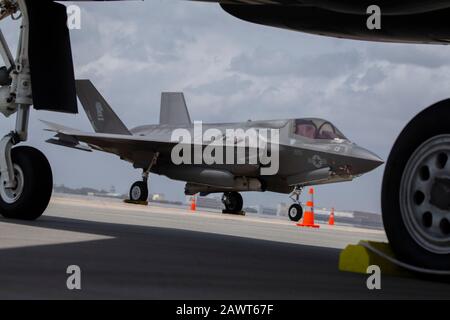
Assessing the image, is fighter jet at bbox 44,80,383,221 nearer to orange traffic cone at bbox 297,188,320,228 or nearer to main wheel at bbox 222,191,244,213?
main wheel at bbox 222,191,244,213

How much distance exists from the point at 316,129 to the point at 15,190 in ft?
46.9

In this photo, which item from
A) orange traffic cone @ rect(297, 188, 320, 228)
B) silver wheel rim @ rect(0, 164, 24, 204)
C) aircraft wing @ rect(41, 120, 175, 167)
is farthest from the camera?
aircraft wing @ rect(41, 120, 175, 167)

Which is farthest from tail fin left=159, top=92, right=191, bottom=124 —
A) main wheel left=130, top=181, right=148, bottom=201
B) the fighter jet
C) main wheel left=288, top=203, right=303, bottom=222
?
main wheel left=288, top=203, right=303, bottom=222

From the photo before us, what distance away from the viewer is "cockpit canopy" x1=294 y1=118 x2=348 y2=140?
2022 cm

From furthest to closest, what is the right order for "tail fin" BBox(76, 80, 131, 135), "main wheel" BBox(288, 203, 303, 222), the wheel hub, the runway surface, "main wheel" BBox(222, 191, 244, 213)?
1. "tail fin" BBox(76, 80, 131, 135)
2. "main wheel" BBox(222, 191, 244, 213)
3. "main wheel" BBox(288, 203, 303, 222)
4. the wheel hub
5. the runway surface

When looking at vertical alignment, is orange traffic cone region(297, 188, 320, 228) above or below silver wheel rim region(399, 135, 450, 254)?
above

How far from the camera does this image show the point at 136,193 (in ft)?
74.7

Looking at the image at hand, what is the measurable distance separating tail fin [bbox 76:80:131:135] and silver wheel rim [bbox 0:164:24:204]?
19.7m

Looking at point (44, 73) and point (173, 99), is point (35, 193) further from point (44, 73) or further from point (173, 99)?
point (173, 99)

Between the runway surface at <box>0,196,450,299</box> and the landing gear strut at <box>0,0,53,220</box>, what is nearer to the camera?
the runway surface at <box>0,196,450,299</box>

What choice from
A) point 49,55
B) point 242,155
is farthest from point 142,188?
point 49,55

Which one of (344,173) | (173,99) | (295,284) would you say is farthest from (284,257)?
(173,99)

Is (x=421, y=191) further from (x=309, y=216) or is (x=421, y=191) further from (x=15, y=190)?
(x=309, y=216)

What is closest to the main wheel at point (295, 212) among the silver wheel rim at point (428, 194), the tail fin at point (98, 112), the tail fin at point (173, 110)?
the tail fin at point (173, 110)
